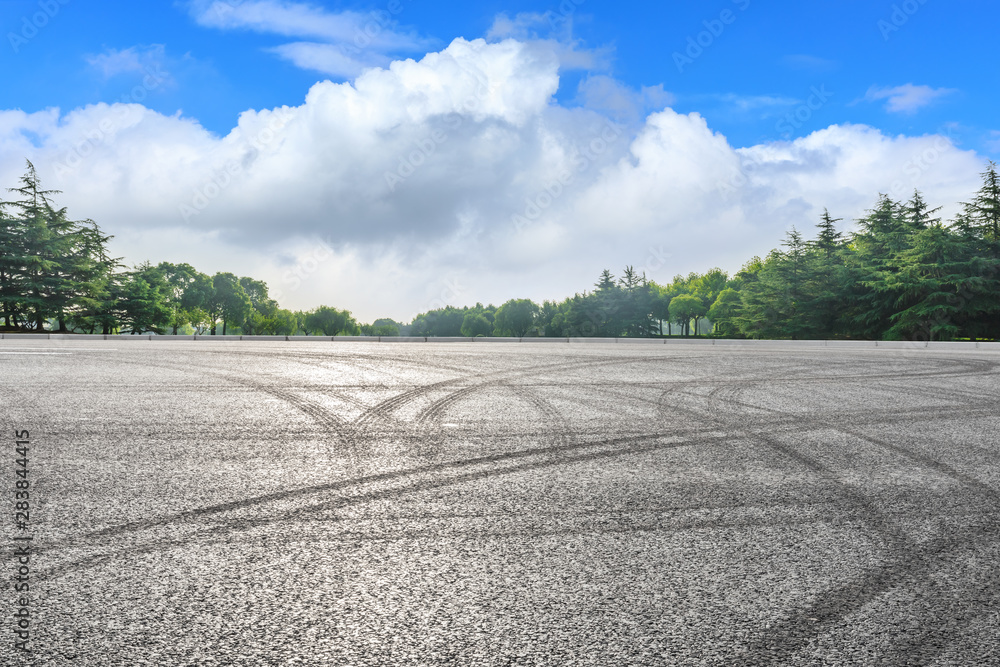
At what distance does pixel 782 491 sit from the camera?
505 cm

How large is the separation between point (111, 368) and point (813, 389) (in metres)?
14.5

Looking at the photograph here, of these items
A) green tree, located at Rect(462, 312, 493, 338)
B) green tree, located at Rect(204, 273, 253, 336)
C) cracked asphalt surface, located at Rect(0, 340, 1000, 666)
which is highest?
green tree, located at Rect(204, 273, 253, 336)

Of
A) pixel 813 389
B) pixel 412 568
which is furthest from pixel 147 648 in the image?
pixel 813 389

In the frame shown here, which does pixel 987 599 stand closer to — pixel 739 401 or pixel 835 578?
pixel 835 578

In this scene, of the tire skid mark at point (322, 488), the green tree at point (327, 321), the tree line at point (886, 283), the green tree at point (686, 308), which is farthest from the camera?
the green tree at point (327, 321)

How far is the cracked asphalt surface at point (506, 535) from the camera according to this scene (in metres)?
2.70

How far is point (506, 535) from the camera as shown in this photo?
395 cm

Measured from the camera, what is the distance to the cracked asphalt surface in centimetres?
270

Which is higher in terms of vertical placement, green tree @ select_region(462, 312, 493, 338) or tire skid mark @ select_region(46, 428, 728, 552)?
green tree @ select_region(462, 312, 493, 338)

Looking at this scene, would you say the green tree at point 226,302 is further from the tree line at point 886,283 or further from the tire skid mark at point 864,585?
the tire skid mark at point 864,585

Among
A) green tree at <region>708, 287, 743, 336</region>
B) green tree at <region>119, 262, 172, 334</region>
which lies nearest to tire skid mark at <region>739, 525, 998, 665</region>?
green tree at <region>708, 287, 743, 336</region>

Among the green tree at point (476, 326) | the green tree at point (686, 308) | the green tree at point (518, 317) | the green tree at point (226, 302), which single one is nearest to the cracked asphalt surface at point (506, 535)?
the green tree at point (686, 308)

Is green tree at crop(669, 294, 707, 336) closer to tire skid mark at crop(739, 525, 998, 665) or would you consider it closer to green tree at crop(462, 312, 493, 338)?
green tree at crop(462, 312, 493, 338)

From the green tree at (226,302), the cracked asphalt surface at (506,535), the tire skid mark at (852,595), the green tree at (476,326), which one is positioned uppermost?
the green tree at (226,302)
